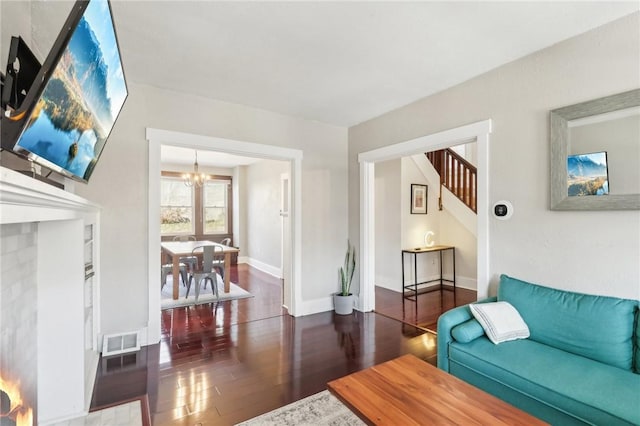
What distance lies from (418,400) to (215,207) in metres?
7.33

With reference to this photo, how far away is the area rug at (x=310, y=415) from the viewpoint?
6.27 feet

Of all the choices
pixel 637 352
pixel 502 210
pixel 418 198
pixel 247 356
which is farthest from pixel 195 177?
pixel 637 352

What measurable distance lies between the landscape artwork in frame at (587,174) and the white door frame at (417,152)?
2.01ft

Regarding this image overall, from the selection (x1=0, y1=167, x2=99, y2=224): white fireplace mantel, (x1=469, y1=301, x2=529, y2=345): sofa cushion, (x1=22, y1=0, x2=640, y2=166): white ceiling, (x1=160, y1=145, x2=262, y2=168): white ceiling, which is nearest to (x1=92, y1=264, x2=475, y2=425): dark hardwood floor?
(x1=469, y1=301, x2=529, y2=345): sofa cushion

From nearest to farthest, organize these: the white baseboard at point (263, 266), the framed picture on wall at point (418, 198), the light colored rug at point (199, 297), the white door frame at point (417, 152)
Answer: the white door frame at point (417, 152) → the light colored rug at point (199, 297) → the framed picture on wall at point (418, 198) → the white baseboard at point (263, 266)

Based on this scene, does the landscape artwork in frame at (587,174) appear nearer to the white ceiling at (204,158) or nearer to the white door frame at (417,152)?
the white door frame at (417,152)

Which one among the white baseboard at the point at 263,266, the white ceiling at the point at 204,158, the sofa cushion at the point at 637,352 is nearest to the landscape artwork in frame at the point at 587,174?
the sofa cushion at the point at 637,352

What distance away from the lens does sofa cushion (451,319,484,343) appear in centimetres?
213

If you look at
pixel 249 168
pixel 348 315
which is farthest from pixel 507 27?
pixel 249 168

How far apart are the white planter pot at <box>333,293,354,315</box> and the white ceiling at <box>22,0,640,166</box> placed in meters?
2.57

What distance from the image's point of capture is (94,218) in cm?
263

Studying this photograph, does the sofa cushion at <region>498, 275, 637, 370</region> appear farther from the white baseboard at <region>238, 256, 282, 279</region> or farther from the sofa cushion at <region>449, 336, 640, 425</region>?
the white baseboard at <region>238, 256, 282, 279</region>

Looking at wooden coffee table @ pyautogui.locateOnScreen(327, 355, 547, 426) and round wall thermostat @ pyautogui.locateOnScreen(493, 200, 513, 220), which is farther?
round wall thermostat @ pyautogui.locateOnScreen(493, 200, 513, 220)

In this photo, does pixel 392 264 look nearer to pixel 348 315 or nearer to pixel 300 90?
pixel 348 315
